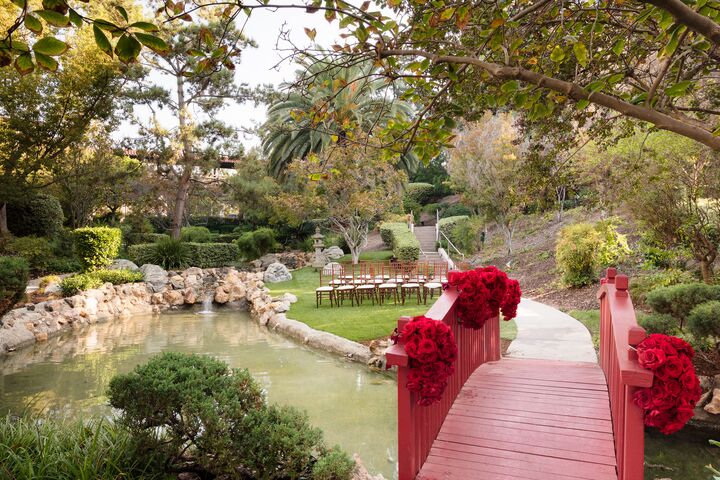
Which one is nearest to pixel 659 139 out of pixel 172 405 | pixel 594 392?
pixel 594 392

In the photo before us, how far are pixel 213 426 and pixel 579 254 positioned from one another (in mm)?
10878

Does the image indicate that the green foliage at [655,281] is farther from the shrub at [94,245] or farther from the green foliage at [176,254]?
the green foliage at [176,254]

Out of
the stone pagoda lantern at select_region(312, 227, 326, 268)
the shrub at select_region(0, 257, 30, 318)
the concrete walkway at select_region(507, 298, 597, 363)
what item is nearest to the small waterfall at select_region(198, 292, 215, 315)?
the shrub at select_region(0, 257, 30, 318)

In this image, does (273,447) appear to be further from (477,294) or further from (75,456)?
(477,294)

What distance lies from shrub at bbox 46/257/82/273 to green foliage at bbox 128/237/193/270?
2049 mm

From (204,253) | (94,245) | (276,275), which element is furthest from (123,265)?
(276,275)

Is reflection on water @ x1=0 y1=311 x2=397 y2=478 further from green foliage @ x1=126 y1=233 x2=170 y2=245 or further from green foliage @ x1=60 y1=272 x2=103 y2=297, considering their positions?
green foliage @ x1=126 y1=233 x2=170 y2=245

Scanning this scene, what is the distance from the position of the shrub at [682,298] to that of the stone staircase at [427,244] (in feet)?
45.9

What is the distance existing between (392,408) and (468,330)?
2.02m

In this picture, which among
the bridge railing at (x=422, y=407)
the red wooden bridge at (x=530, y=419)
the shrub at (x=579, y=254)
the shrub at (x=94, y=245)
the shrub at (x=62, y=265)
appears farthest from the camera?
the shrub at (x=62, y=265)

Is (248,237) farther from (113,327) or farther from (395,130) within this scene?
(395,130)

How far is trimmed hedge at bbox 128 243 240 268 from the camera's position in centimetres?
1745

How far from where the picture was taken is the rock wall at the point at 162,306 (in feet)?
29.4

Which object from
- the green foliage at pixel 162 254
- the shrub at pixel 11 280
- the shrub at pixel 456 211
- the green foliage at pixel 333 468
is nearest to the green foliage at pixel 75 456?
the green foliage at pixel 333 468
